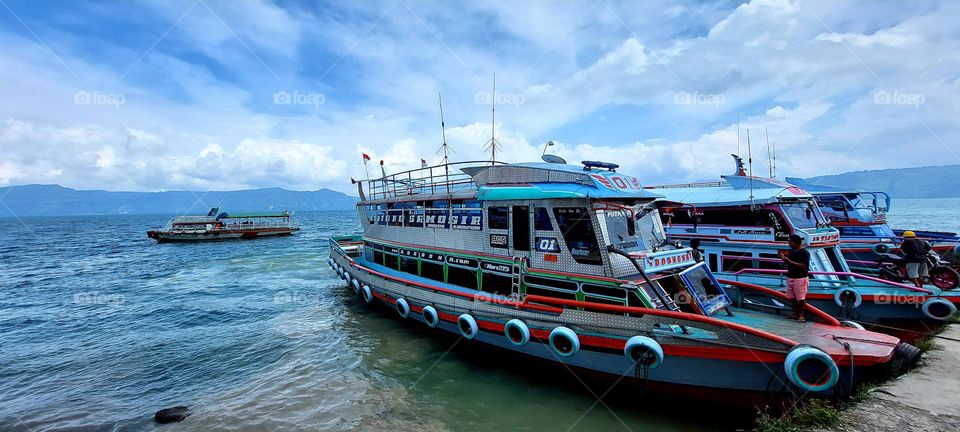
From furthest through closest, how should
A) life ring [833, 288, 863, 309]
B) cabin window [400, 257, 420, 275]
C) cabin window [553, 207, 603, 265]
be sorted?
1. cabin window [400, 257, 420, 275]
2. life ring [833, 288, 863, 309]
3. cabin window [553, 207, 603, 265]

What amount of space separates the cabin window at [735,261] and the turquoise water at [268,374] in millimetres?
8027

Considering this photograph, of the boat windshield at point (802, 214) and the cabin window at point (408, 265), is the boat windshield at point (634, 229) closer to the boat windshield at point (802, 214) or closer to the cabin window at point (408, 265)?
the boat windshield at point (802, 214)

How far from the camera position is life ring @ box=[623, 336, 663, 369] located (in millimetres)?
7039

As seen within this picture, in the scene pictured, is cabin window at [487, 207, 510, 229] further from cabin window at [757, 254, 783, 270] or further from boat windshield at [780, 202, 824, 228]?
boat windshield at [780, 202, 824, 228]

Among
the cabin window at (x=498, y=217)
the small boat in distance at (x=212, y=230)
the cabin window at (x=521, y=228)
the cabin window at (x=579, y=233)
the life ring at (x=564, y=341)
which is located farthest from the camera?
the small boat in distance at (x=212, y=230)

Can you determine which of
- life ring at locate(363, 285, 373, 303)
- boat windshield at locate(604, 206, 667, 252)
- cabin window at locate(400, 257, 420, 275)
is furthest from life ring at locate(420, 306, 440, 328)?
boat windshield at locate(604, 206, 667, 252)

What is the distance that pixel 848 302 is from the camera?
34.2 ft

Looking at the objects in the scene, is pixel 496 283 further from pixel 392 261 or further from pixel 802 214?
pixel 802 214

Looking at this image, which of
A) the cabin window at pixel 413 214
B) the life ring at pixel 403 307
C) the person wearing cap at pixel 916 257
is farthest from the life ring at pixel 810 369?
the cabin window at pixel 413 214

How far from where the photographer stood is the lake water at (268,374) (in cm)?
795

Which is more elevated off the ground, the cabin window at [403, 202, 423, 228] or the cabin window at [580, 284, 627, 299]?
the cabin window at [403, 202, 423, 228]

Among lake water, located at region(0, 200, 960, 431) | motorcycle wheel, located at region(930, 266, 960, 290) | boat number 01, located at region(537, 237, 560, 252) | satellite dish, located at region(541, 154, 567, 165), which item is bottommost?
lake water, located at region(0, 200, 960, 431)

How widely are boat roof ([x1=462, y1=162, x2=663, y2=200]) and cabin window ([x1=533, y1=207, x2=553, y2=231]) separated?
1.39 ft

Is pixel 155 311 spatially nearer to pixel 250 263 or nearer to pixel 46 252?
pixel 250 263
